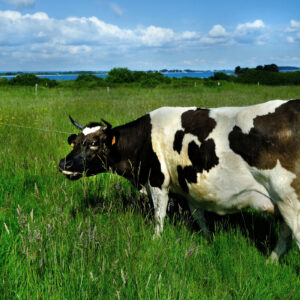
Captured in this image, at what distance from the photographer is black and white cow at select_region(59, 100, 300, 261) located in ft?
9.90

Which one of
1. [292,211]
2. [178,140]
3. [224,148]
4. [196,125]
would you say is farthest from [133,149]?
[292,211]

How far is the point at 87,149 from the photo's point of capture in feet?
14.0

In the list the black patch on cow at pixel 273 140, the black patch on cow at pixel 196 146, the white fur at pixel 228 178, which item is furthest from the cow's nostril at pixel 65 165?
the black patch on cow at pixel 273 140

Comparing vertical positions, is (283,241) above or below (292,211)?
below

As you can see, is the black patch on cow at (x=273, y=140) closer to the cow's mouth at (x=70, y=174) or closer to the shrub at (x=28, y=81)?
the cow's mouth at (x=70, y=174)

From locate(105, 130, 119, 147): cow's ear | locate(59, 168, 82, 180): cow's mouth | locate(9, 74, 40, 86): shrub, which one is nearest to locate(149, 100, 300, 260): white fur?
locate(105, 130, 119, 147): cow's ear

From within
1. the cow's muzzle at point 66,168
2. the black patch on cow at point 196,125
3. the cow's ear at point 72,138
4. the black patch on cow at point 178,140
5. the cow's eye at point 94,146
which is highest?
the black patch on cow at point 196,125

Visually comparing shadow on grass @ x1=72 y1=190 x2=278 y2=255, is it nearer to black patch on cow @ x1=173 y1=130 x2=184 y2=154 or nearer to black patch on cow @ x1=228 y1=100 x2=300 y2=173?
black patch on cow @ x1=173 y1=130 x2=184 y2=154

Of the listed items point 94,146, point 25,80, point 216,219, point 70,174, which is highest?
point 94,146

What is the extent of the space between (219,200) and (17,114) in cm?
922

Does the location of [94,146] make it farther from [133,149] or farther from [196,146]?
[196,146]

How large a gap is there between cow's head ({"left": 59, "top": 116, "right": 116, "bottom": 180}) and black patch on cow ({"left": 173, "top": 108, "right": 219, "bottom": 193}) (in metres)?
1.00

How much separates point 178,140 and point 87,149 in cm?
130

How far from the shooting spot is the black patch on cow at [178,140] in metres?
3.74
